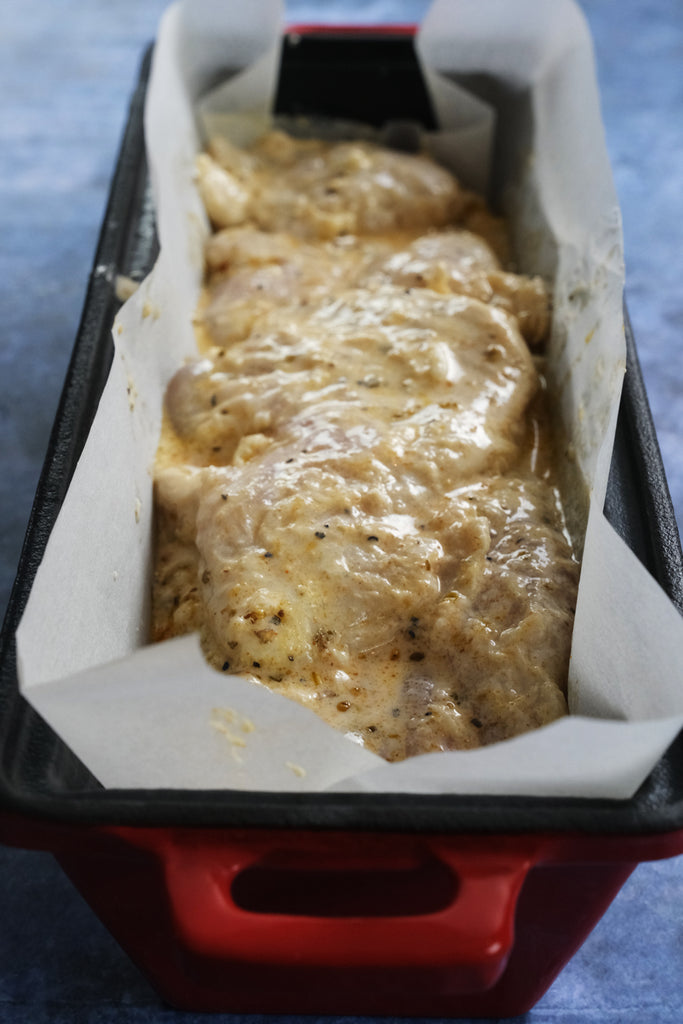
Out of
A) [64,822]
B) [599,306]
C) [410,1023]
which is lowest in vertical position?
[410,1023]

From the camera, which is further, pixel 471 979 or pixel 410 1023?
pixel 410 1023

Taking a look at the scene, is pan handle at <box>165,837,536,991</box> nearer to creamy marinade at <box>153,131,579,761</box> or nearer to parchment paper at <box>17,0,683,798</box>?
parchment paper at <box>17,0,683,798</box>

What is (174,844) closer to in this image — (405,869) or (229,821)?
(229,821)

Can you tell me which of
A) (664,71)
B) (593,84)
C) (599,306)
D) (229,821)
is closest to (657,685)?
(229,821)

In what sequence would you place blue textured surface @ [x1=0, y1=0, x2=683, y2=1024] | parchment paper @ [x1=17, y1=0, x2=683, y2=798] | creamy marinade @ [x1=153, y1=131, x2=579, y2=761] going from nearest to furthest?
1. parchment paper @ [x1=17, y1=0, x2=683, y2=798]
2. creamy marinade @ [x1=153, y1=131, x2=579, y2=761]
3. blue textured surface @ [x1=0, y1=0, x2=683, y2=1024]

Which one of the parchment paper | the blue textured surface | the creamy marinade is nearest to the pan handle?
the parchment paper

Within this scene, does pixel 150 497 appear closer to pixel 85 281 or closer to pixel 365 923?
pixel 365 923

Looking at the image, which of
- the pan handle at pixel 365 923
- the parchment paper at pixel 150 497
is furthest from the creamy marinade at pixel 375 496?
the pan handle at pixel 365 923
